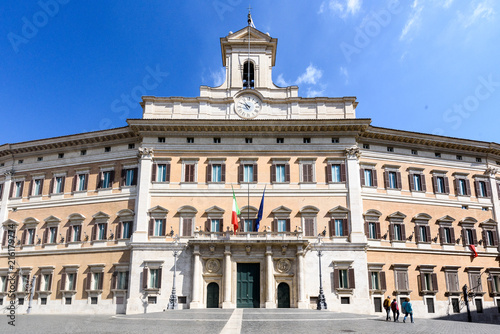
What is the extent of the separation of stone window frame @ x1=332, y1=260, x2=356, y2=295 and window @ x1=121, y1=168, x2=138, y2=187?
1746 cm

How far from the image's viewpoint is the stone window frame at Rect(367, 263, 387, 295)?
32781mm

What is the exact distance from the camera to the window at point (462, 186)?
1469 inches

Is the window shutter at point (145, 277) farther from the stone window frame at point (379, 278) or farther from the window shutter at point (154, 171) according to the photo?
the stone window frame at point (379, 278)

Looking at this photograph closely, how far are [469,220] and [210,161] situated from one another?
22.7m

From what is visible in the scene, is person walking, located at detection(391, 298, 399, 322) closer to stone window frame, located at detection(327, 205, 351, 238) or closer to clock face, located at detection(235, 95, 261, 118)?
stone window frame, located at detection(327, 205, 351, 238)

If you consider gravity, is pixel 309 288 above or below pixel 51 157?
below

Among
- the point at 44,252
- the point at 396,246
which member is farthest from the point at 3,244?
the point at 396,246

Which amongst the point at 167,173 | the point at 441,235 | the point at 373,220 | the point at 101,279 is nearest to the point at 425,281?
the point at 441,235

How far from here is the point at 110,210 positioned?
3534 cm

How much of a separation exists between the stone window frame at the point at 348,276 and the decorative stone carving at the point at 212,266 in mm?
8783

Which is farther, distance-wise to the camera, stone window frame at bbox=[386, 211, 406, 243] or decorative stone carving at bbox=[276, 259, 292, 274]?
stone window frame at bbox=[386, 211, 406, 243]

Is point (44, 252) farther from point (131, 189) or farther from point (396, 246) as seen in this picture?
point (396, 246)

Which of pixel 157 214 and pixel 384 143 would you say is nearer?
pixel 157 214

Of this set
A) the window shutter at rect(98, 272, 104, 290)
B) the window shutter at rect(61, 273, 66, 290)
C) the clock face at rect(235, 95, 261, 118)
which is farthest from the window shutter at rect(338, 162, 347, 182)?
the window shutter at rect(61, 273, 66, 290)
